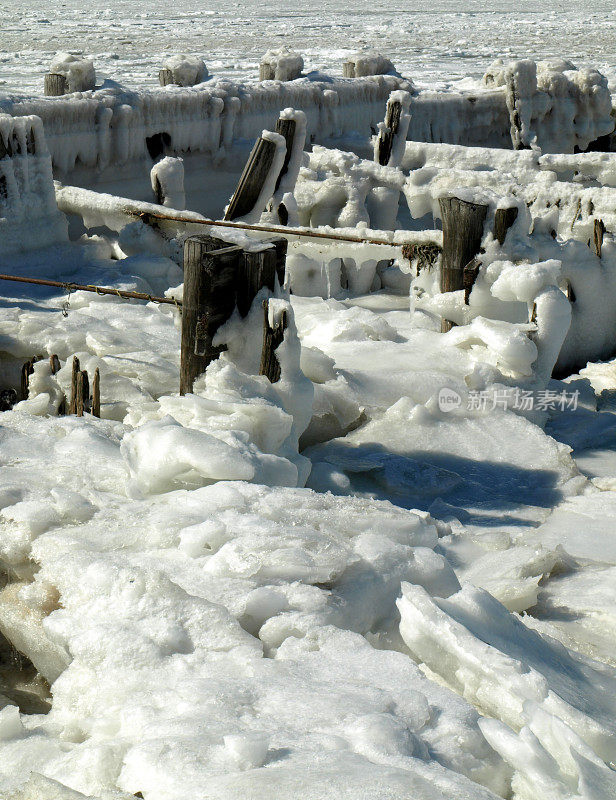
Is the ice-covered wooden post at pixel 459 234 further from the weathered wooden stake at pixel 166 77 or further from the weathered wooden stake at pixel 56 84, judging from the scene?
the weathered wooden stake at pixel 166 77

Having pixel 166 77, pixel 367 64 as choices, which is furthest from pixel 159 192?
pixel 367 64

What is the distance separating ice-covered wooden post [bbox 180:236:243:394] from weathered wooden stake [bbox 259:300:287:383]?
231 millimetres

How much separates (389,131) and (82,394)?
8.22m

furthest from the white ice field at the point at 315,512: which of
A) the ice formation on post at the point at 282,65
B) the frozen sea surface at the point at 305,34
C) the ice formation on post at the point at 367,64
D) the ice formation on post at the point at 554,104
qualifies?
the frozen sea surface at the point at 305,34

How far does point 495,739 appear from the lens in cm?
231

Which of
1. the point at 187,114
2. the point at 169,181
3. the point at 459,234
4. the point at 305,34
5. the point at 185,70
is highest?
the point at 305,34

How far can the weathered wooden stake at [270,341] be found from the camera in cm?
490

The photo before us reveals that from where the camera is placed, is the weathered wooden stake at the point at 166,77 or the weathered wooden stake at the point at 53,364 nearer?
the weathered wooden stake at the point at 53,364

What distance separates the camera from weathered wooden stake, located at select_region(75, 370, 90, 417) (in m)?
5.02

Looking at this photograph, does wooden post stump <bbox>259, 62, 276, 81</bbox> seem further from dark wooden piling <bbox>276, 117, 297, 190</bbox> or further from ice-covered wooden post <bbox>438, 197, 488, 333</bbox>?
ice-covered wooden post <bbox>438, 197, 488, 333</bbox>

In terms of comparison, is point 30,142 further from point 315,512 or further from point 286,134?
point 315,512

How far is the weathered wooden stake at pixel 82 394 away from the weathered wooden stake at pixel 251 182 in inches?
167

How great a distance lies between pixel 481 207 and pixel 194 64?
8181mm

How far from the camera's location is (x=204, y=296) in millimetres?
4816
